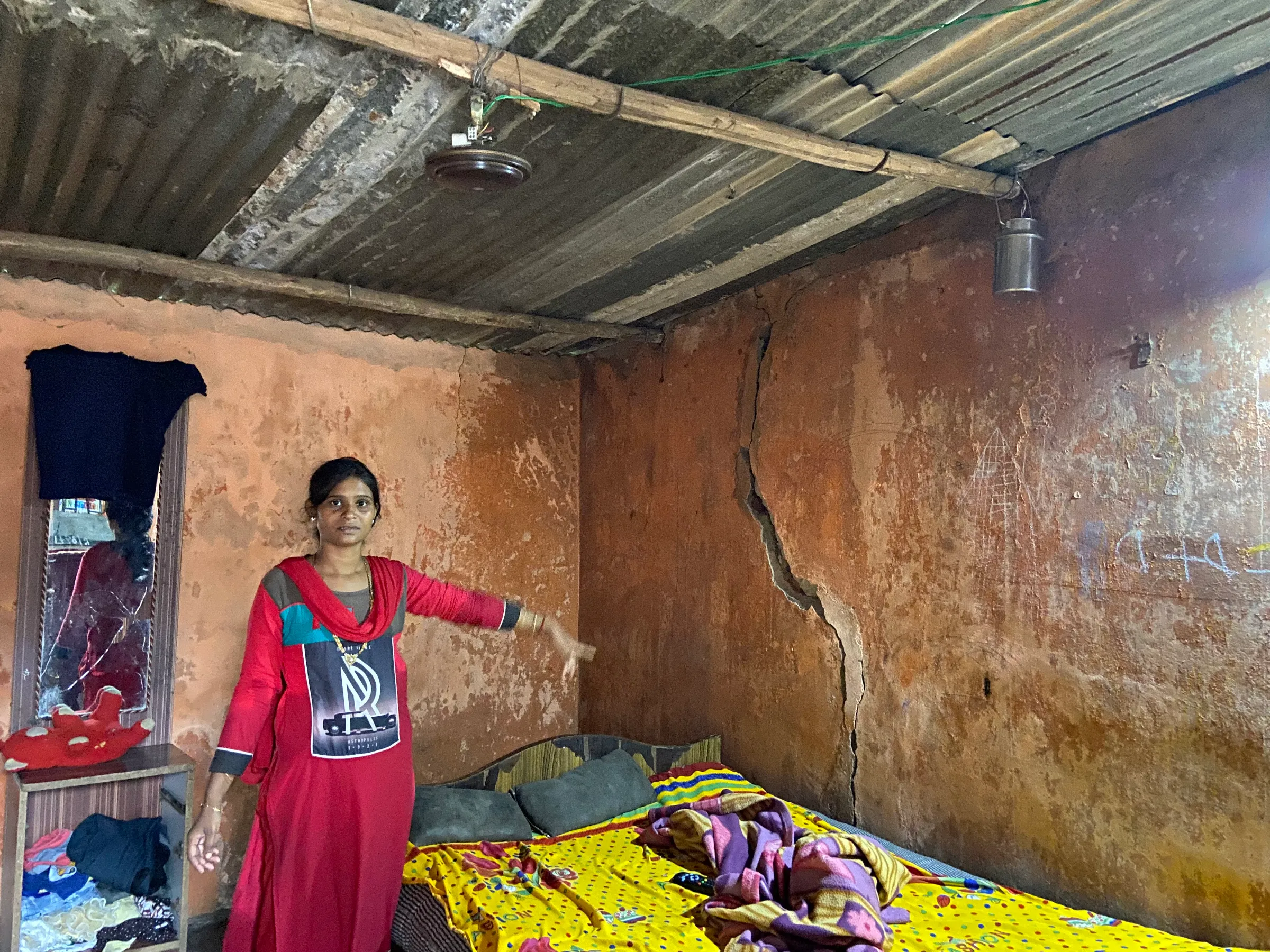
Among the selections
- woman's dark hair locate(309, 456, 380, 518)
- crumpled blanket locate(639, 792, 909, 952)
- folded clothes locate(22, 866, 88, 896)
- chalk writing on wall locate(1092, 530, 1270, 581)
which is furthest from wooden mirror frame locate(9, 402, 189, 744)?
chalk writing on wall locate(1092, 530, 1270, 581)

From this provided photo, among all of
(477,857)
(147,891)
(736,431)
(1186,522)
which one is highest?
(736,431)

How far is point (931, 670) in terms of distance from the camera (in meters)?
3.05

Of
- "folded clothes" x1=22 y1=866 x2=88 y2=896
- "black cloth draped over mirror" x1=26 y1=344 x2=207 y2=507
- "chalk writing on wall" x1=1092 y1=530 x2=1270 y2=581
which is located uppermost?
"black cloth draped over mirror" x1=26 y1=344 x2=207 y2=507

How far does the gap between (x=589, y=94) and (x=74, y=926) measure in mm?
3414

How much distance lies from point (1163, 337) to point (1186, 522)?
1.76 feet

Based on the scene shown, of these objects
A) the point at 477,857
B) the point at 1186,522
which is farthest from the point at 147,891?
the point at 1186,522

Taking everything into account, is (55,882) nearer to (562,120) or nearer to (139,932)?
(139,932)

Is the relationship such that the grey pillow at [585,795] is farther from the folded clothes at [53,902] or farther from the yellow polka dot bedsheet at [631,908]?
the folded clothes at [53,902]

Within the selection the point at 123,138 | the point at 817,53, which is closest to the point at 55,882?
the point at 123,138

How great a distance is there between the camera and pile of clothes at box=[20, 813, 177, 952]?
3086 mm

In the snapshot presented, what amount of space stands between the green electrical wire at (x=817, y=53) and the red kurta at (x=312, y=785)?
168cm

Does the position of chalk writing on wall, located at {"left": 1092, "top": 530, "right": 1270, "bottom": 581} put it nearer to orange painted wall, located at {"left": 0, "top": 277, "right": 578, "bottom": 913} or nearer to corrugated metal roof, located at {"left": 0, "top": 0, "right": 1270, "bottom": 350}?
corrugated metal roof, located at {"left": 0, "top": 0, "right": 1270, "bottom": 350}

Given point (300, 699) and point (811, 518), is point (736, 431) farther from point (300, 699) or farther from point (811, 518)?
point (300, 699)

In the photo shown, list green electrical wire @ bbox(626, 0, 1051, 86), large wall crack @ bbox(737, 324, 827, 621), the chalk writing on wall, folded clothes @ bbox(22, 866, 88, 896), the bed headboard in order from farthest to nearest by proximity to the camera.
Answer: the bed headboard → large wall crack @ bbox(737, 324, 827, 621) → folded clothes @ bbox(22, 866, 88, 896) → the chalk writing on wall → green electrical wire @ bbox(626, 0, 1051, 86)
